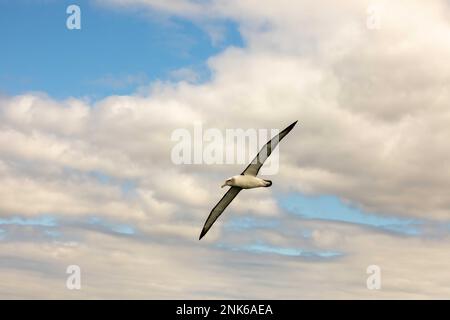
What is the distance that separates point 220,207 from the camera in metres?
63.3

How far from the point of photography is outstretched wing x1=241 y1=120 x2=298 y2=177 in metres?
54.3

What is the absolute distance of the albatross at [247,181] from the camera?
2167 inches

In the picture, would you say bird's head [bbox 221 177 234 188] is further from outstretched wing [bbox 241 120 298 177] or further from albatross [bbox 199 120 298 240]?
outstretched wing [bbox 241 120 298 177]

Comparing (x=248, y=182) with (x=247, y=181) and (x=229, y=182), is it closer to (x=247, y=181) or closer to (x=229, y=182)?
(x=247, y=181)

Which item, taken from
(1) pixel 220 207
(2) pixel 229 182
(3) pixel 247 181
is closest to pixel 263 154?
(3) pixel 247 181

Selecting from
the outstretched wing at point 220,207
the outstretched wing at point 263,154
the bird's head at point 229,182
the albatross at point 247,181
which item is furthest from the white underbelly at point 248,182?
the outstretched wing at point 220,207

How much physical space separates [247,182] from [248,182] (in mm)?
97
